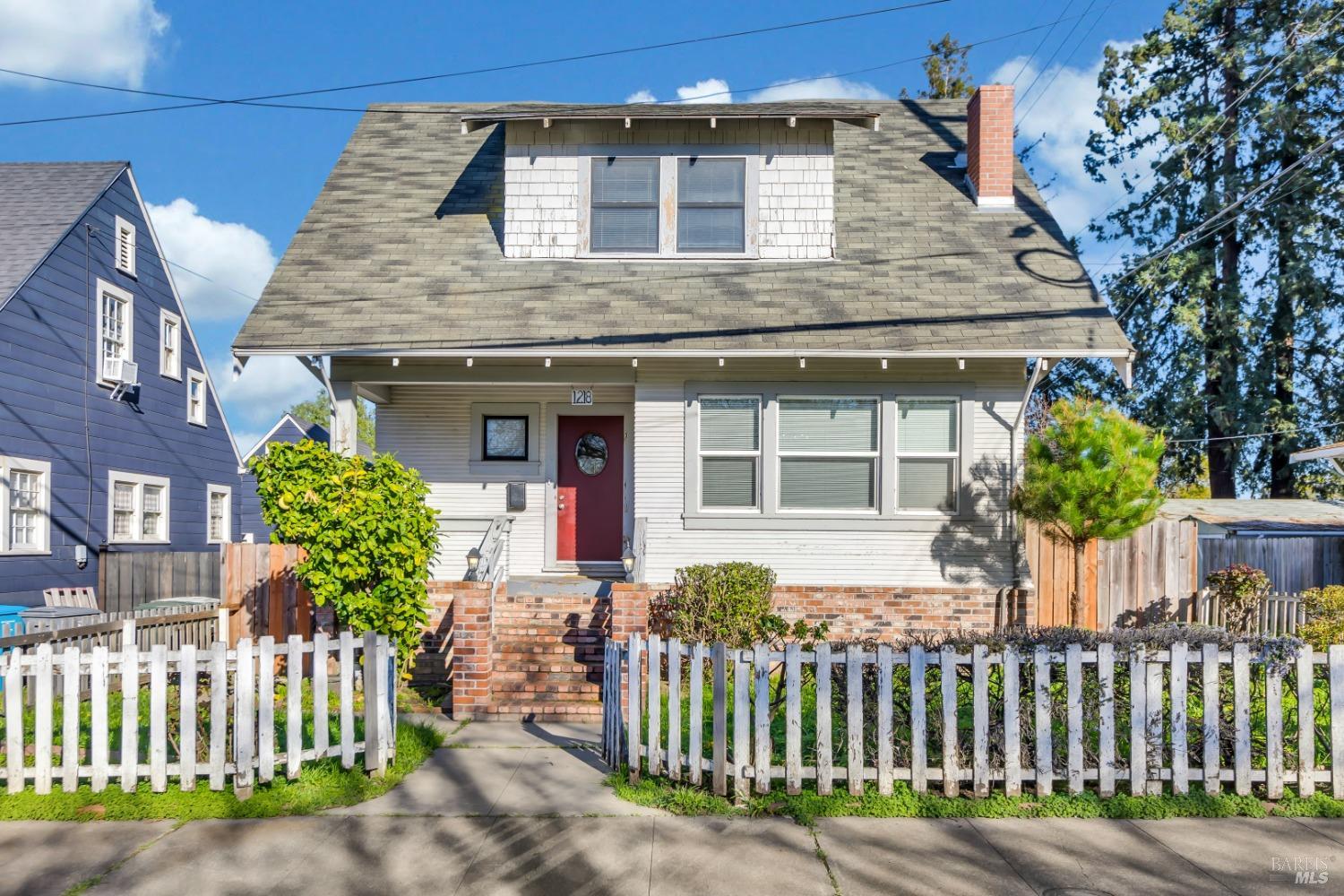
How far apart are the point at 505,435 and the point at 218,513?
1144 centimetres

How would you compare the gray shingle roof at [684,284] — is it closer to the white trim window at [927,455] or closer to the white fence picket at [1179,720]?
the white trim window at [927,455]

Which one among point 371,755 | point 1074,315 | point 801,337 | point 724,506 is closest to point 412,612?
point 371,755

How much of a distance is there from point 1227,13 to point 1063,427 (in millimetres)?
18838

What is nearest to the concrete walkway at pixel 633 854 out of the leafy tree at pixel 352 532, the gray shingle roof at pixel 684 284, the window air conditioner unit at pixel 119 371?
the leafy tree at pixel 352 532

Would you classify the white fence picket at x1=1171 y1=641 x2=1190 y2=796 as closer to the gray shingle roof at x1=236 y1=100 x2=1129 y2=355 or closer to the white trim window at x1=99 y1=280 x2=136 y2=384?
the gray shingle roof at x1=236 y1=100 x2=1129 y2=355

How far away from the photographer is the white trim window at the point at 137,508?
16094 mm

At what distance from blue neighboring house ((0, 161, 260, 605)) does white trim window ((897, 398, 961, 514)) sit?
42.2 feet

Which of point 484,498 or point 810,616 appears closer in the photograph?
point 810,616

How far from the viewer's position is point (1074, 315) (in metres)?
10.7

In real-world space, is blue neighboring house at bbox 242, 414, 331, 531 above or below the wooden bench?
above

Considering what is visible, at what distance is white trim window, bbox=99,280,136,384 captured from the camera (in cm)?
1588

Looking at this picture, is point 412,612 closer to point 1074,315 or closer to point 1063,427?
point 1063,427

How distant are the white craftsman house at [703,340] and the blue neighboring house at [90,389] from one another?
5.45 metres

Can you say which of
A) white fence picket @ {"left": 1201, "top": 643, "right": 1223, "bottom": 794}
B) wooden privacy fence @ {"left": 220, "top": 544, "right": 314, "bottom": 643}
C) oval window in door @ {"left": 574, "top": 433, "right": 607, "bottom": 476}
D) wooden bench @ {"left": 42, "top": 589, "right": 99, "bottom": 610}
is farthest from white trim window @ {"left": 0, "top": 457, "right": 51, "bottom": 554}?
A: white fence picket @ {"left": 1201, "top": 643, "right": 1223, "bottom": 794}
